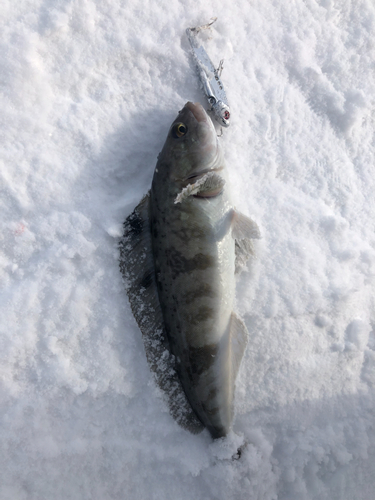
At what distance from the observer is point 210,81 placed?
9.62ft

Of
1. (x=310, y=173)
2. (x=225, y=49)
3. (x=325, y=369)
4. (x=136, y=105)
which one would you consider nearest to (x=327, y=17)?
(x=225, y=49)

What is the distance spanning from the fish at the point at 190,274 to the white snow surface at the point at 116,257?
19 cm

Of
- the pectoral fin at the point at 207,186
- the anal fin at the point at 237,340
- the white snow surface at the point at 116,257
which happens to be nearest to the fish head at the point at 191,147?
the pectoral fin at the point at 207,186

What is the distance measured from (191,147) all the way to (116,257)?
1083 millimetres

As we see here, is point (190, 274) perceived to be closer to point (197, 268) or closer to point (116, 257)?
point (197, 268)

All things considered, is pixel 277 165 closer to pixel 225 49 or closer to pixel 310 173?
pixel 310 173

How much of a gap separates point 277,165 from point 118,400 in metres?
2.49

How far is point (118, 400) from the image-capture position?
270 centimetres

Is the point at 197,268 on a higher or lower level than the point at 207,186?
lower

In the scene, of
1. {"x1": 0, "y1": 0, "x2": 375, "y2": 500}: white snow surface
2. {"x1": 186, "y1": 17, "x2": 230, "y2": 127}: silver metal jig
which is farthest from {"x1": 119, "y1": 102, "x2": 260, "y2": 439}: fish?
{"x1": 186, "y1": 17, "x2": 230, "y2": 127}: silver metal jig

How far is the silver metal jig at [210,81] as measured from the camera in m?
2.88

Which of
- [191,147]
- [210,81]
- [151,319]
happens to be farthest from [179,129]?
[151,319]

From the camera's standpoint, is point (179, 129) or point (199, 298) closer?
point (199, 298)

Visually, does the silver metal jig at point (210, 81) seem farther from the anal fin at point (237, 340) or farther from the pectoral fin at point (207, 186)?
the anal fin at point (237, 340)
